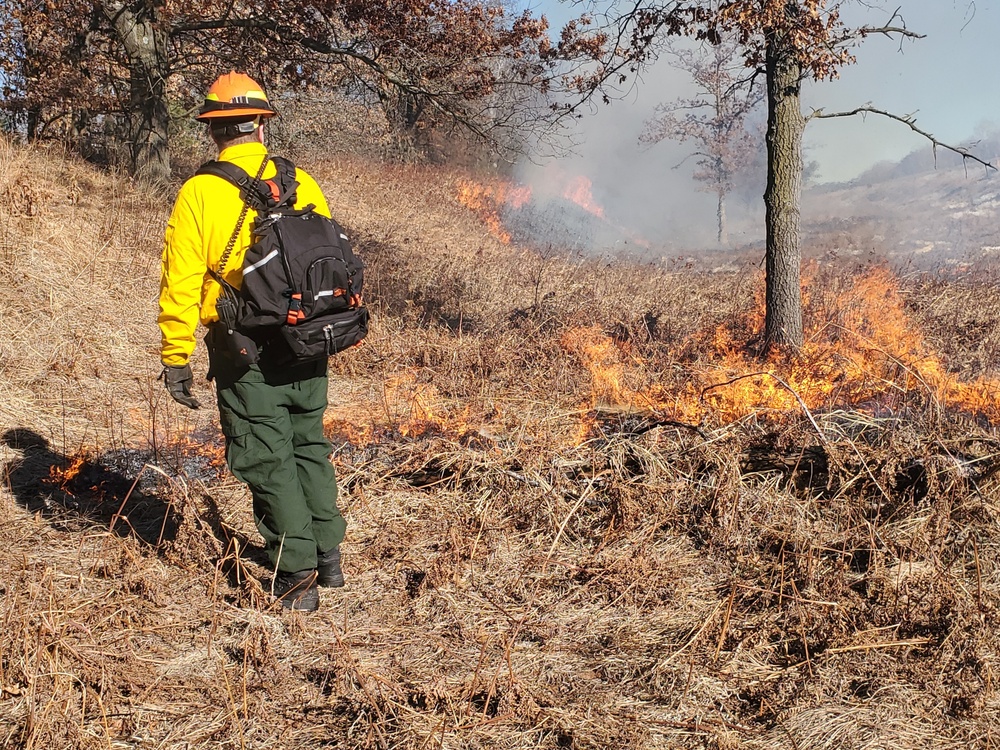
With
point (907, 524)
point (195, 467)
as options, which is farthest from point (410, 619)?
point (907, 524)

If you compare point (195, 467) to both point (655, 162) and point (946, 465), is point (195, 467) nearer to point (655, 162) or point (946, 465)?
point (946, 465)

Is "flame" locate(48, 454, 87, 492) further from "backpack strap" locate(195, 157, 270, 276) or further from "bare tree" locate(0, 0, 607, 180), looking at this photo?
"bare tree" locate(0, 0, 607, 180)

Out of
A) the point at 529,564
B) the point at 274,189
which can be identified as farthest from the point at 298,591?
the point at 274,189

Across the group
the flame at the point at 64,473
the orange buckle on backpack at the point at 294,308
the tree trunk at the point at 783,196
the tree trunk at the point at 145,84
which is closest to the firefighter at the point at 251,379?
the orange buckle on backpack at the point at 294,308

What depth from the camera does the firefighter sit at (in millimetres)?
3295

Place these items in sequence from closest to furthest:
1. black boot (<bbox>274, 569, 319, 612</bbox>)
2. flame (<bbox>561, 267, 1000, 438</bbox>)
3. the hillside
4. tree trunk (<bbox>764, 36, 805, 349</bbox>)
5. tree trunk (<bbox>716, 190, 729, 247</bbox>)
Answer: black boot (<bbox>274, 569, 319, 612</bbox>)
flame (<bbox>561, 267, 1000, 438</bbox>)
tree trunk (<bbox>764, 36, 805, 349</bbox>)
the hillside
tree trunk (<bbox>716, 190, 729, 247</bbox>)

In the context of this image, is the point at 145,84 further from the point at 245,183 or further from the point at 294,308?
the point at 294,308

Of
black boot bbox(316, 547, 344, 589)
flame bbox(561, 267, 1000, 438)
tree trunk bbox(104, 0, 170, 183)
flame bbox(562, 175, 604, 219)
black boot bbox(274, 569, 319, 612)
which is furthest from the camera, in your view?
flame bbox(562, 175, 604, 219)

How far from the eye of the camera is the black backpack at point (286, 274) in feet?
10.7

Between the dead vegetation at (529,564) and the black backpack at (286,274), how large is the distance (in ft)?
3.80

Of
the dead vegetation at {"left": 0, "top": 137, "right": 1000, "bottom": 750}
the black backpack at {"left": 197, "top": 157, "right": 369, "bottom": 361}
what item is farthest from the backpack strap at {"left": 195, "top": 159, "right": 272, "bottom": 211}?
the dead vegetation at {"left": 0, "top": 137, "right": 1000, "bottom": 750}

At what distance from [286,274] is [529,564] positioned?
6.02 feet

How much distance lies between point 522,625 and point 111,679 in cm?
160

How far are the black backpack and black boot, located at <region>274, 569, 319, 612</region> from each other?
102 centimetres
